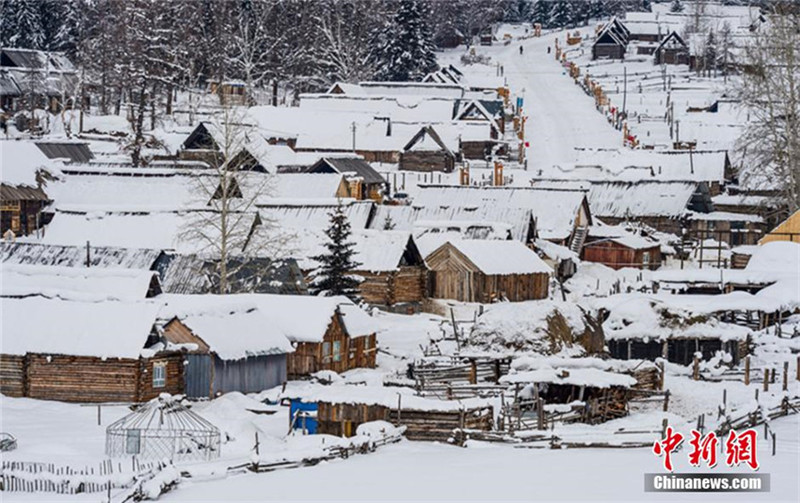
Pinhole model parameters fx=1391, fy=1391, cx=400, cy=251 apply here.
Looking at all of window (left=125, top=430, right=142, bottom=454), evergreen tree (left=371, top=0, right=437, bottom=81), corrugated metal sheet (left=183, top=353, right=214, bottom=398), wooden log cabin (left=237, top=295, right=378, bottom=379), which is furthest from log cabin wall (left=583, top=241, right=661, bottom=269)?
evergreen tree (left=371, top=0, right=437, bottom=81)

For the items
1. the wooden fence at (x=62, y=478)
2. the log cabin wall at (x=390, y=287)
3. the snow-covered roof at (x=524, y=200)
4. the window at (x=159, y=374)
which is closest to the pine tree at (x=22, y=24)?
the snow-covered roof at (x=524, y=200)

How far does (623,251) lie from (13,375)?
3017 cm

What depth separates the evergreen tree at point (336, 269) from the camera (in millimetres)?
44844

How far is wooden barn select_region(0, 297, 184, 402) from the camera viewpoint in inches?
1371

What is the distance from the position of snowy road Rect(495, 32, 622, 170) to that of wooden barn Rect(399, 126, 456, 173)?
17.0 ft

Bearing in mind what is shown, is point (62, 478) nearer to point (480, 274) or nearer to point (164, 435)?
point (164, 435)

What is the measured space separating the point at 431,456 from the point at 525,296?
933 inches

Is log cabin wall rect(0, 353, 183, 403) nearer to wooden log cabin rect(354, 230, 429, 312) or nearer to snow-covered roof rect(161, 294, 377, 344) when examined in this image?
snow-covered roof rect(161, 294, 377, 344)

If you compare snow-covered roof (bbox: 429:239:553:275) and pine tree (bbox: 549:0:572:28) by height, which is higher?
pine tree (bbox: 549:0:572:28)

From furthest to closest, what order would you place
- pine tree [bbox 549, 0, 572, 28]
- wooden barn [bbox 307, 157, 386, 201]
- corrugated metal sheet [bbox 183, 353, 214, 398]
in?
pine tree [bbox 549, 0, 572, 28], wooden barn [bbox 307, 157, 386, 201], corrugated metal sheet [bbox 183, 353, 214, 398]

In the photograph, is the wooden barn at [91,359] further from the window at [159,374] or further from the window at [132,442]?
the window at [132,442]

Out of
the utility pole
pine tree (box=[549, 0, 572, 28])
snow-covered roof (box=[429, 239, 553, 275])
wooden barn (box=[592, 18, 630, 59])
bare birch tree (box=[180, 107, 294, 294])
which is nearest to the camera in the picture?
bare birch tree (box=[180, 107, 294, 294])

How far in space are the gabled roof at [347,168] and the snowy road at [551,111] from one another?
12.9m

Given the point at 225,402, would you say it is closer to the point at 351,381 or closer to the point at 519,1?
the point at 351,381
